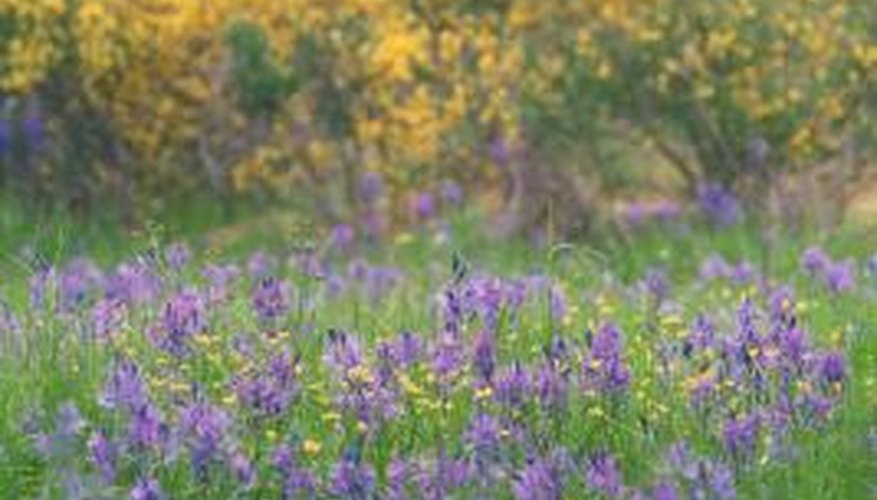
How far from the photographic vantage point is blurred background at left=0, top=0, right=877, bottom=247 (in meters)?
9.74

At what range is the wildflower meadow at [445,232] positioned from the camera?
423 centimetres

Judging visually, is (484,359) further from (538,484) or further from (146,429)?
(146,429)

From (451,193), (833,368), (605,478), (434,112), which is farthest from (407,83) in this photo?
(605,478)

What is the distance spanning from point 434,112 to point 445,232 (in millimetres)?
780

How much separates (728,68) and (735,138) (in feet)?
1.14

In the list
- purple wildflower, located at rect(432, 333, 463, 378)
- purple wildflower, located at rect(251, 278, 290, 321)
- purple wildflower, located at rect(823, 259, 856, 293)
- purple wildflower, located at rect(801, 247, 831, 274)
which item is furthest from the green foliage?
purple wildflower, located at rect(432, 333, 463, 378)

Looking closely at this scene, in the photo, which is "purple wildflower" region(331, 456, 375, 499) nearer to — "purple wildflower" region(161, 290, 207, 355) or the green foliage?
"purple wildflower" region(161, 290, 207, 355)

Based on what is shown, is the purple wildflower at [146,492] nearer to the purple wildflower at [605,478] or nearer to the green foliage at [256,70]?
the purple wildflower at [605,478]

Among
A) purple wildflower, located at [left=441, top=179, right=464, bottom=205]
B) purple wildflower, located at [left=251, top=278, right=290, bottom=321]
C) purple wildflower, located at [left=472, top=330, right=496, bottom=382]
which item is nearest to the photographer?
purple wildflower, located at [left=472, top=330, right=496, bottom=382]

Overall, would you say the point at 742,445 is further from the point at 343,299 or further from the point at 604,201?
the point at 604,201

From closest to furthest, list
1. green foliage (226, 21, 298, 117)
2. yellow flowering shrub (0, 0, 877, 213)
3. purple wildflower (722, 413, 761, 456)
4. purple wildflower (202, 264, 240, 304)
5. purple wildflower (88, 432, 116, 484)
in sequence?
purple wildflower (88, 432, 116, 484)
purple wildflower (722, 413, 761, 456)
purple wildflower (202, 264, 240, 304)
yellow flowering shrub (0, 0, 877, 213)
green foliage (226, 21, 298, 117)

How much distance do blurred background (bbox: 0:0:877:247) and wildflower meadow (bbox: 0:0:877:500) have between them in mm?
17

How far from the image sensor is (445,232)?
9898mm

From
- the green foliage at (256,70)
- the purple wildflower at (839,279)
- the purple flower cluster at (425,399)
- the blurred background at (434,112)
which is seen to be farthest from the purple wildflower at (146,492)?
the green foliage at (256,70)
